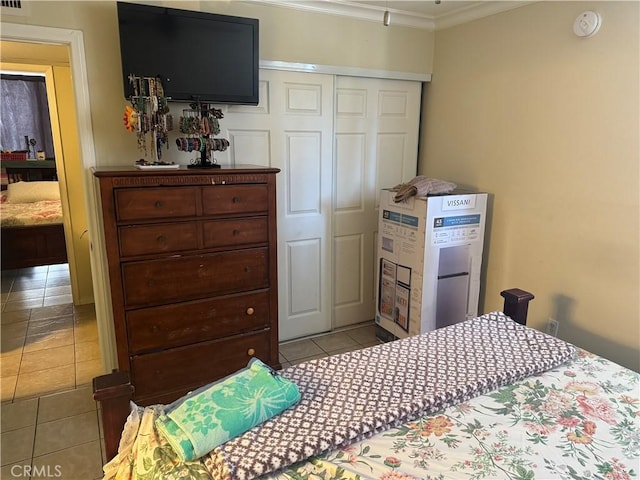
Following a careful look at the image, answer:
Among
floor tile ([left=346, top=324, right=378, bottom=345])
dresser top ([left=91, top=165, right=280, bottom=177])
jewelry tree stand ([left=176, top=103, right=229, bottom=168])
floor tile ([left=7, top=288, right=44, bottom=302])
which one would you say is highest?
jewelry tree stand ([left=176, top=103, right=229, bottom=168])

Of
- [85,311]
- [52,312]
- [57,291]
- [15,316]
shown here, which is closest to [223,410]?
[85,311]

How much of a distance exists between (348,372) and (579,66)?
210 centimetres

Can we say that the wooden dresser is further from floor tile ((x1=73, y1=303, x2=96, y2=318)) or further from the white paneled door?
floor tile ((x1=73, y1=303, x2=96, y2=318))

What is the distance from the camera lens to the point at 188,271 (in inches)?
90.8

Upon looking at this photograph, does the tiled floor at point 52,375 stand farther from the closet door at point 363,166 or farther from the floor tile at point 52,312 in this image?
the closet door at point 363,166

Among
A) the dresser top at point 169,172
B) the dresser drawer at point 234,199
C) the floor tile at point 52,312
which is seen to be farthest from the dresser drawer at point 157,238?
the floor tile at point 52,312

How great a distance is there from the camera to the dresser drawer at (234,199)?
2.28 metres

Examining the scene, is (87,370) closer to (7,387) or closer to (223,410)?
(7,387)

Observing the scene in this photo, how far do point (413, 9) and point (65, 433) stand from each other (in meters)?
3.37

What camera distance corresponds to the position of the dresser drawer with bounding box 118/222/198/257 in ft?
6.99

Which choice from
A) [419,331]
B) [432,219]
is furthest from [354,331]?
[432,219]

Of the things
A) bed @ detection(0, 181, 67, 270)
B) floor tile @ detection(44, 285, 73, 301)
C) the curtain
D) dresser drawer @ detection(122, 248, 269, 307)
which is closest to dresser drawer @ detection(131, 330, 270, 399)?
dresser drawer @ detection(122, 248, 269, 307)

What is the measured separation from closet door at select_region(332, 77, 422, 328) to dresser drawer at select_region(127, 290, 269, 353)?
1.00 metres

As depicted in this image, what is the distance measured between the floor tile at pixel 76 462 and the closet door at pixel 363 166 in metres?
1.88
